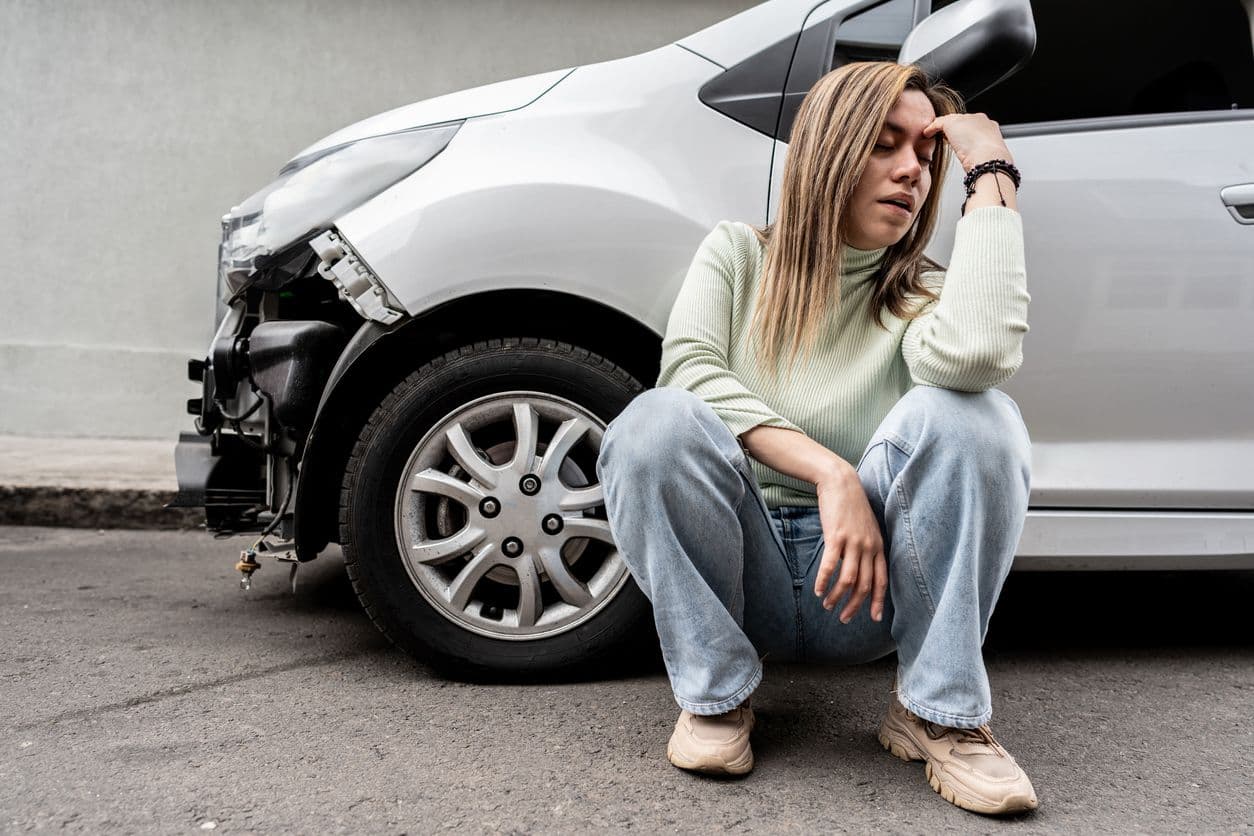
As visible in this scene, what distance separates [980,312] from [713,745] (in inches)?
31.1

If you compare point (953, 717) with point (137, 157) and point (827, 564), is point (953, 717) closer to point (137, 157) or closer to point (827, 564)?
point (827, 564)

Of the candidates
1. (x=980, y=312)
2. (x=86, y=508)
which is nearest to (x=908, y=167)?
(x=980, y=312)

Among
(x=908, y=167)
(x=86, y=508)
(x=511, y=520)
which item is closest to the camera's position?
(x=908, y=167)

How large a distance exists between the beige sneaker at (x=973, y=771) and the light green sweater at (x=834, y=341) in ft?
1.39

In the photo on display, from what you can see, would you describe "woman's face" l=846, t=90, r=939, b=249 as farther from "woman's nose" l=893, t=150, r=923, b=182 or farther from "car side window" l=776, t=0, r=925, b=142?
"car side window" l=776, t=0, r=925, b=142

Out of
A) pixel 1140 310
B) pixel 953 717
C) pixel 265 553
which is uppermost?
pixel 1140 310

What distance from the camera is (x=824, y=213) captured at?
170 centimetres

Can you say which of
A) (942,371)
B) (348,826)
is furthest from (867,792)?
(348,826)

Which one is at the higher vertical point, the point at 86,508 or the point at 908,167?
the point at 908,167

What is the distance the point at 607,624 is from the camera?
2016mm

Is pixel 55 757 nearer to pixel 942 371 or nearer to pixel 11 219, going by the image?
pixel 942 371

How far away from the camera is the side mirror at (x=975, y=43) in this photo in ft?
5.94

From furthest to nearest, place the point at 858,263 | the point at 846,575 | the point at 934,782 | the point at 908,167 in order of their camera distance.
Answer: the point at 858,263
the point at 908,167
the point at 934,782
the point at 846,575

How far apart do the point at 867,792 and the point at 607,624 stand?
635mm
